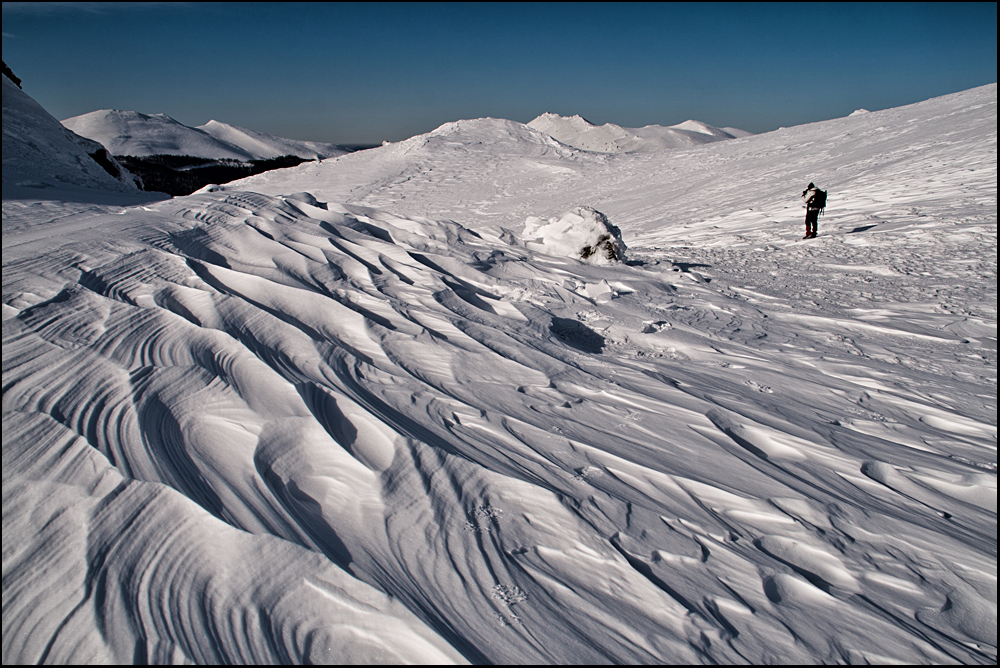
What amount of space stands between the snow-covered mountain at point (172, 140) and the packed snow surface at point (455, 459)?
134 feet

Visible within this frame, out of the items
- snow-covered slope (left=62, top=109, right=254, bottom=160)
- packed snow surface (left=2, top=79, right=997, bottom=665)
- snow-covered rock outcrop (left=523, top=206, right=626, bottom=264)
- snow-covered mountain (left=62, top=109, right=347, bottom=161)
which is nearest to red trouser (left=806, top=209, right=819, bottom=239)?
packed snow surface (left=2, top=79, right=997, bottom=665)

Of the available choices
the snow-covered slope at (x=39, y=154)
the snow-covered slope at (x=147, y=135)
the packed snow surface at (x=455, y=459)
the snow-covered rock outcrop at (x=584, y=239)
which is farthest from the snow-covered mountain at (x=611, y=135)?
the packed snow surface at (x=455, y=459)

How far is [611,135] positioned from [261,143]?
32043 mm

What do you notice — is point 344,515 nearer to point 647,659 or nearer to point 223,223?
point 647,659

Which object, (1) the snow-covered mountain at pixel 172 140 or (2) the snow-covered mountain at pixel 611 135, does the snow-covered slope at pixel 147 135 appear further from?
(2) the snow-covered mountain at pixel 611 135

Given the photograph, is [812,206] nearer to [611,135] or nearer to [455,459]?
[455,459]

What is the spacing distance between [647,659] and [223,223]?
376 centimetres

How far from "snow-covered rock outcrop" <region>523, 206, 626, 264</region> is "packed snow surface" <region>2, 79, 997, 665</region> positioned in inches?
48.2

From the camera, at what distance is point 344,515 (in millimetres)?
1514

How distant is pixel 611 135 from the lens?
41312 millimetres

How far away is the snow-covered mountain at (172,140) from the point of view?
3872cm

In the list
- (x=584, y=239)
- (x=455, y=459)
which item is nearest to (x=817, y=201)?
(x=584, y=239)

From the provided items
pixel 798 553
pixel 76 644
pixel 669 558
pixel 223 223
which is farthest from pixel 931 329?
pixel 223 223

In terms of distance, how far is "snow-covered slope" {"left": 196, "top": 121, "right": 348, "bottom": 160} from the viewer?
153 ft
